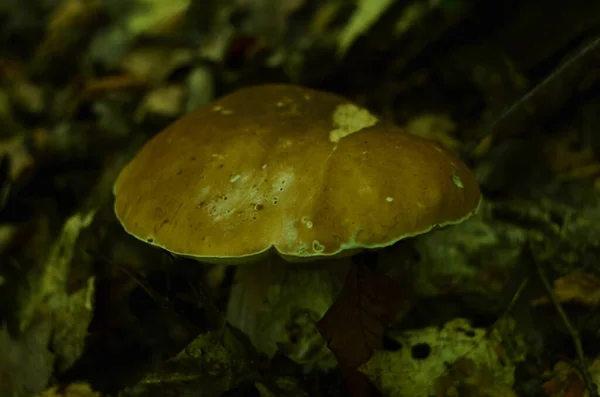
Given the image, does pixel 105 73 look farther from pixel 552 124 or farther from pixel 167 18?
pixel 552 124

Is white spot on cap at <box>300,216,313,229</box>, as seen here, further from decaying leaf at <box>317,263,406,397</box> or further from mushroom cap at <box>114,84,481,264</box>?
decaying leaf at <box>317,263,406,397</box>

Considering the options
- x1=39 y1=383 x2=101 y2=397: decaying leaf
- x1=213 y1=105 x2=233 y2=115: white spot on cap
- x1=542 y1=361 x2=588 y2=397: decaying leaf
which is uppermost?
x1=213 y1=105 x2=233 y2=115: white spot on cap

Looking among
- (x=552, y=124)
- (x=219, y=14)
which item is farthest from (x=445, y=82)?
(x=219, y=14)

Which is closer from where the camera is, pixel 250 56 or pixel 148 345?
pixel 148 345

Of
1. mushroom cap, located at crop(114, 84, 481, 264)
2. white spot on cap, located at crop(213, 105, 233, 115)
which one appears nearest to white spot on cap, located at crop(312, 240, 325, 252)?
mushroom cap, located at crop(114, 84, 481, 264)

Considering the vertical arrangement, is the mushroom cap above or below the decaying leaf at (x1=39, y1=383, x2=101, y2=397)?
above

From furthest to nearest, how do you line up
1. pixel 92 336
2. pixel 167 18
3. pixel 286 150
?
pixel 167 18 < pixel 92 336 < pixel 286 150
